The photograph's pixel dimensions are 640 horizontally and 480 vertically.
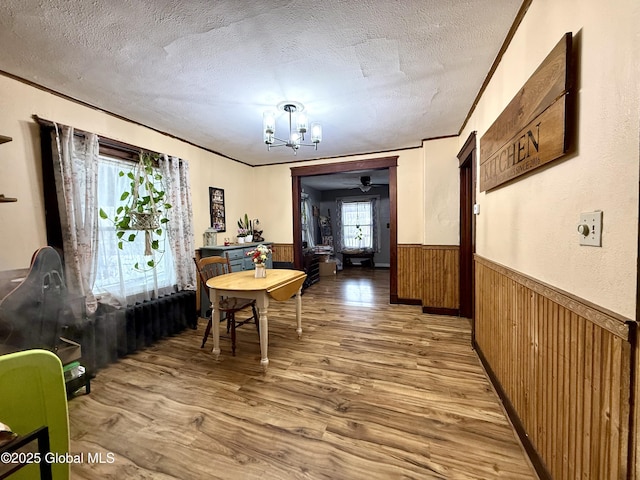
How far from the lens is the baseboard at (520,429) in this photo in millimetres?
1257

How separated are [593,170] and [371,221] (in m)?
6.67

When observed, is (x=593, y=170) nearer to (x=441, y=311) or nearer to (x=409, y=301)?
(x=441, y=311)

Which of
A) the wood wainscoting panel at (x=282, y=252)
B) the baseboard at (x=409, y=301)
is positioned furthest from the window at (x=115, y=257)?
the baseboard at (x=409, y=301)

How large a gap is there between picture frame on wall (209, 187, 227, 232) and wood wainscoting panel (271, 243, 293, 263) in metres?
1.06

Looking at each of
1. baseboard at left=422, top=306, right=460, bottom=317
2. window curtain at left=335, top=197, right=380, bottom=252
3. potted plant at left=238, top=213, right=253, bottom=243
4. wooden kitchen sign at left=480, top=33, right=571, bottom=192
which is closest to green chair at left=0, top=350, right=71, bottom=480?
wooden kitchen sign at left=480, top=33, right=571, bottom=192

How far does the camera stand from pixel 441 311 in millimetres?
3664

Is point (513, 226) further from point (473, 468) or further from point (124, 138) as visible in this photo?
point (124, 138)

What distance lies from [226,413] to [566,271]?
203cm

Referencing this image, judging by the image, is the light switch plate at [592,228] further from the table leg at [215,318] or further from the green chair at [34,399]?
the table leg at [215,318]

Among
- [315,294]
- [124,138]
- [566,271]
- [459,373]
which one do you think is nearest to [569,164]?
[566,271]

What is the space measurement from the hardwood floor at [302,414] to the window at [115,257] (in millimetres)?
634

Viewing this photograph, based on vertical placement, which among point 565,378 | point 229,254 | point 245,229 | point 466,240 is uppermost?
point 245,229

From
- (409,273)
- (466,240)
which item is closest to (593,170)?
(466,240)

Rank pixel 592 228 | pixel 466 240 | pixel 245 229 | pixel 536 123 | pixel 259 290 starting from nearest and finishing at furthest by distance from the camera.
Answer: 1. pixel 592 228
2. pixel 536 123
3. pixel 259 290
4. pixel 466 240
5. pixel 245 229
